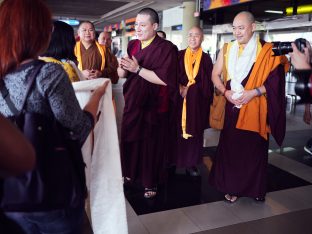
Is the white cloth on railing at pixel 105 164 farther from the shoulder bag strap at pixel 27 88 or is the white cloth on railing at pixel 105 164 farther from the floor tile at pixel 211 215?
the floor tile at pixel 211 215

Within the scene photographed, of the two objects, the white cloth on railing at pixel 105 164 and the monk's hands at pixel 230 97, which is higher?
the monk's hands at pixel 230 97

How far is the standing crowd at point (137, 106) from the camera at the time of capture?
3.29 feet

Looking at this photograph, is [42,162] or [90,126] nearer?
[42,162]

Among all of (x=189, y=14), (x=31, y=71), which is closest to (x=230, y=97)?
(x=31, y=71)

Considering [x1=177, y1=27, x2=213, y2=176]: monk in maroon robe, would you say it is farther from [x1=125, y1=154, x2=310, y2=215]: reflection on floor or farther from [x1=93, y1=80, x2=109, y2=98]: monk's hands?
[x1=93, y1=80, x2=109, y2=98]: monk's hands

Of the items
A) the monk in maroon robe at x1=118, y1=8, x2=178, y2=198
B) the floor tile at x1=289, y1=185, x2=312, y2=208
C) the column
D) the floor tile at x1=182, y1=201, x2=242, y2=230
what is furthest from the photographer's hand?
the column

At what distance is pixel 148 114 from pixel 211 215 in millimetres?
973

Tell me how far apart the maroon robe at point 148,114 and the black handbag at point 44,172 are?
61.3 inches

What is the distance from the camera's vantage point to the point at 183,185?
3.05 m

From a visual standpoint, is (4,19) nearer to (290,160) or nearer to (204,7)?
(290,160)

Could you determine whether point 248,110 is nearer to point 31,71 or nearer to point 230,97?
point 230,97

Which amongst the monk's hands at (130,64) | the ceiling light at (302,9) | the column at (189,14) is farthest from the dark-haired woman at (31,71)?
the column at (189,14)

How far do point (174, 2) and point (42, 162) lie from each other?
1018cm

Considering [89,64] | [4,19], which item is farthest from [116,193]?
[89,64]
